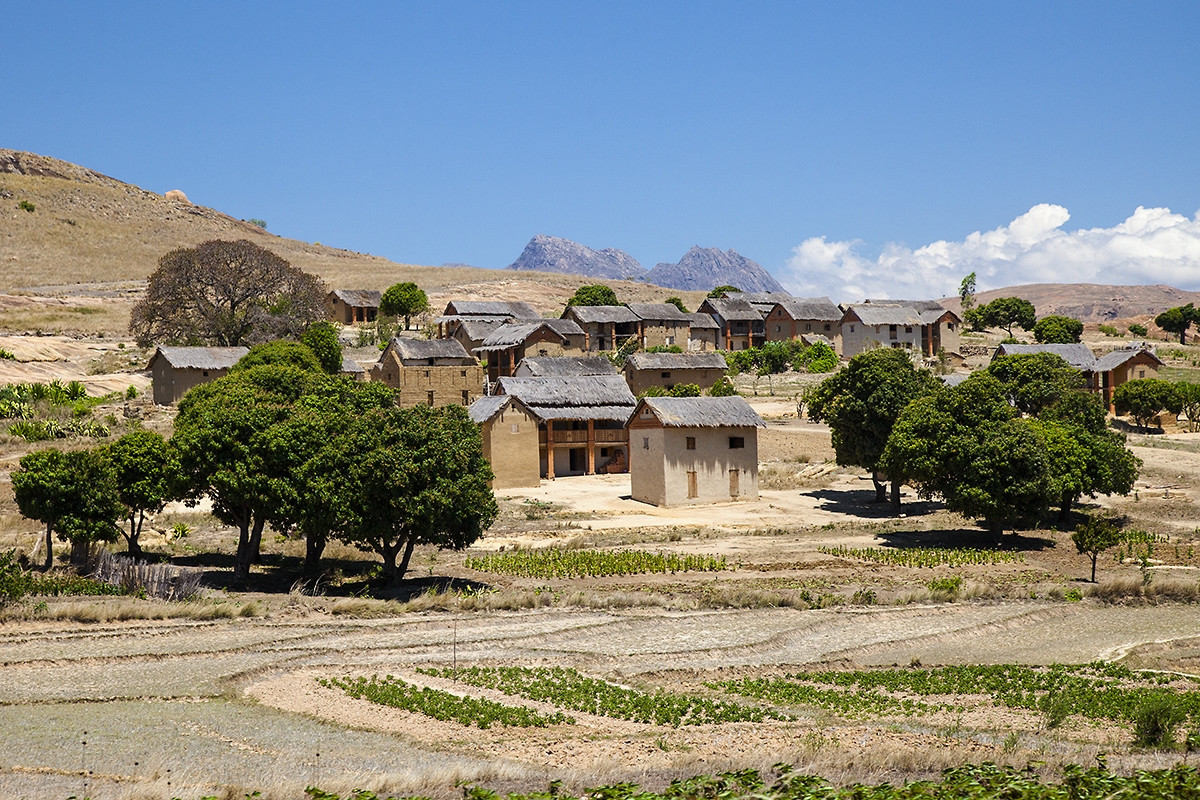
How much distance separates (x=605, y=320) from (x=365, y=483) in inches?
2254

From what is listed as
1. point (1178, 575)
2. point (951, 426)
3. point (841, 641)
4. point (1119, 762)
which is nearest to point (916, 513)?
point (951, 426)

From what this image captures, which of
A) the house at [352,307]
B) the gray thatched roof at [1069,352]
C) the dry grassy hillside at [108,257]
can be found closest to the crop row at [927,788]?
the gray thatched roof at [1069,352]

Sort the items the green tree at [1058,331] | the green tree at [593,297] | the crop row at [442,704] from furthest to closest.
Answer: the green tree at [593,297] < the green tree at [1058,331] < the crop row at [442,704]

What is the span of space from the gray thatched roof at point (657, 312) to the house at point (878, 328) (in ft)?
46.5

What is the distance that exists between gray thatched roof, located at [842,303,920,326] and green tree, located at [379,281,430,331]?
3707cm

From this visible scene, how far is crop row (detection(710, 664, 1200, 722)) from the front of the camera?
61.0 feet

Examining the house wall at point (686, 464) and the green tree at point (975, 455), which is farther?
the house wall at point (686, 464)

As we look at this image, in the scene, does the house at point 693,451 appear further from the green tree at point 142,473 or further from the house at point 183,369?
the house at point 183,369

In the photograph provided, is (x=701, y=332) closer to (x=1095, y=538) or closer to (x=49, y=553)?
(x=1095, y=538)

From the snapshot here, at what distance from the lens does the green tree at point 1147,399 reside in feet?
203

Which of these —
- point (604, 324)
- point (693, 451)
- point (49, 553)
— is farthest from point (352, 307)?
point (49, 553)

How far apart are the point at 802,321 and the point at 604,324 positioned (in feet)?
60.4

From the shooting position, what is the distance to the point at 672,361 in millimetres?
71250

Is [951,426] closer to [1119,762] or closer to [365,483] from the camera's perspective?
[365,483]
